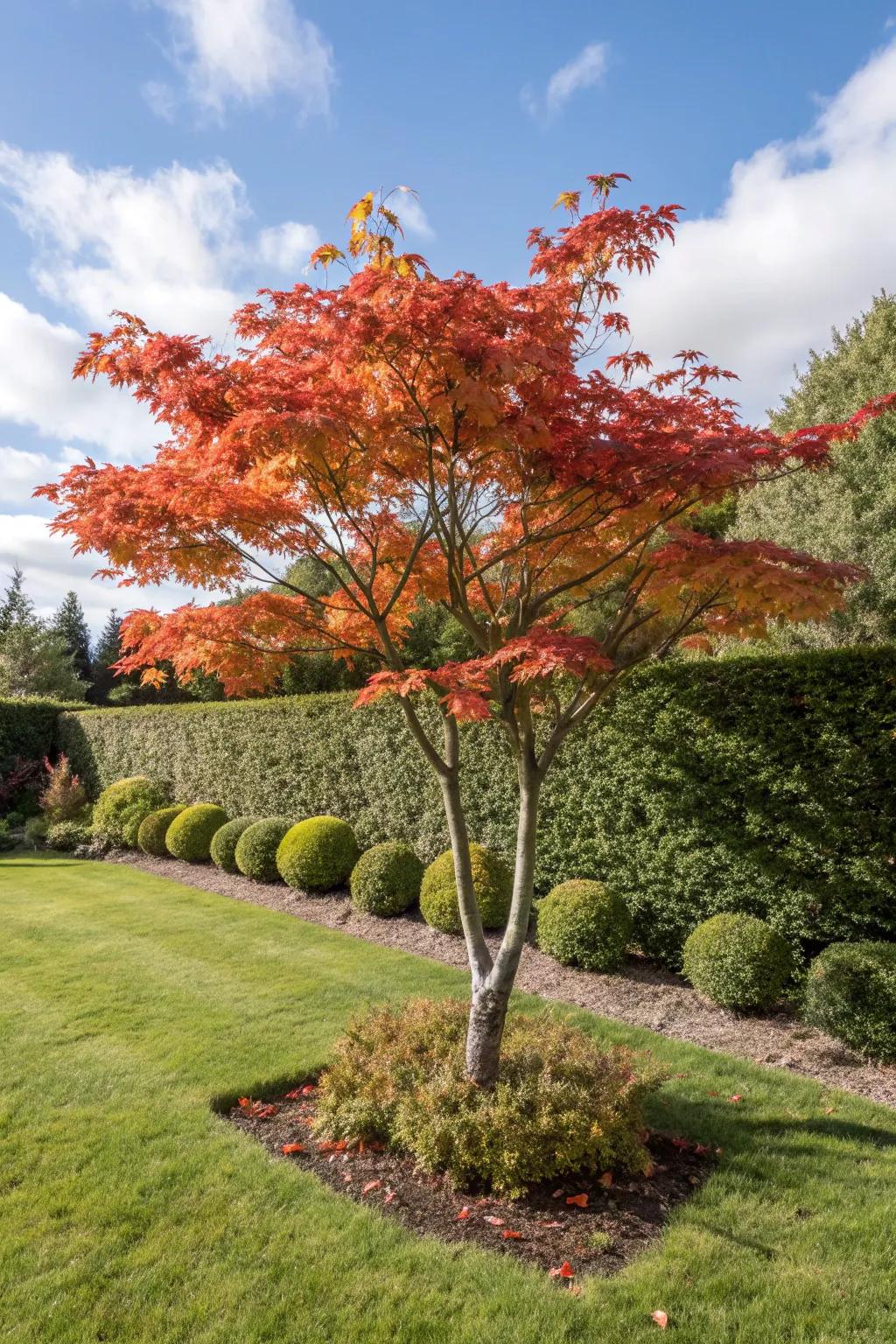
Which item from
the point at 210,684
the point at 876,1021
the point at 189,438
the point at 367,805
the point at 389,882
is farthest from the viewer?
the point at 210,684

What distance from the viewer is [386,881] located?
912 centimetres

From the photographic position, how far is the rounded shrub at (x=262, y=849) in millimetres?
11047

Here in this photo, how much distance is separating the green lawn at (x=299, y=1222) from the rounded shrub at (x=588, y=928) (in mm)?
1075

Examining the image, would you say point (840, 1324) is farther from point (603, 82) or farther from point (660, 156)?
A: point (603, 82)

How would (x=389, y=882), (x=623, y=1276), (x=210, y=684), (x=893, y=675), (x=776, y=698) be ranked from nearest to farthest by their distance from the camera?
1. (x=623, y=1276)
2. (x=893, y=675)
3. (x=776, y=698)
4. (x=389, y=882)
5. (x=210, y=684)

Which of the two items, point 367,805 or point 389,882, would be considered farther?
point 367,805

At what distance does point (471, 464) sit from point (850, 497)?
15.4 meters

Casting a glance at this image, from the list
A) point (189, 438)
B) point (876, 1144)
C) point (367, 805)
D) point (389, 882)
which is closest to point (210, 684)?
point (367, 805)

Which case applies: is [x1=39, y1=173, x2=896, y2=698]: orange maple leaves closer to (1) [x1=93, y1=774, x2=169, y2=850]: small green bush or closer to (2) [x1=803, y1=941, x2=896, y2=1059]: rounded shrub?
(2) [x1=803, y1=941, x2=896, y2=1059]: rounded shrub

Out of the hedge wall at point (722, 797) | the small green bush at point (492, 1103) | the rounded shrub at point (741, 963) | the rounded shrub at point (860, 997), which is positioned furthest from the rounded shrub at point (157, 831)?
the rounded shrub at point (860, 997)

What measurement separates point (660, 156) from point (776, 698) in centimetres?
425

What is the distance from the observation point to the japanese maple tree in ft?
13.0

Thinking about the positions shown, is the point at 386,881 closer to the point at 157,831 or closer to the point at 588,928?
the point at 588,928

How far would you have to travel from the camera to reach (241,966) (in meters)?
7.40
